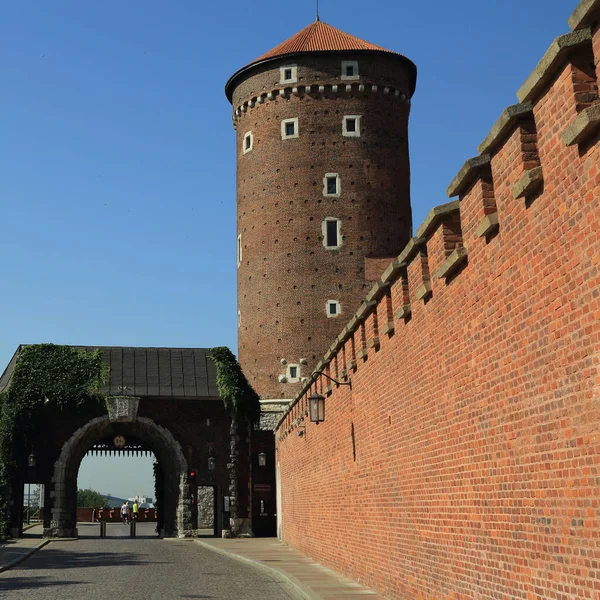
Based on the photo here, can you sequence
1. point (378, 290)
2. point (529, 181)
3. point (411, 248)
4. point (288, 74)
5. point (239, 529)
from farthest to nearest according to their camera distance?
point (288, 74), point (239, 529), point (378, 290), point (411, 248), point (529, 181)

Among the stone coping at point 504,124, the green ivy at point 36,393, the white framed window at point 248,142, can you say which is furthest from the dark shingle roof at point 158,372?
the stone coping at point 504,124

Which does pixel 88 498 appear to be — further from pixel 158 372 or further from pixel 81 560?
pixel 81 560

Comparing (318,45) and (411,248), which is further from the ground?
(318,45)

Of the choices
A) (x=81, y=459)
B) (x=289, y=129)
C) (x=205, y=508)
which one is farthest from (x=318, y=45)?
(x=205, y=508)

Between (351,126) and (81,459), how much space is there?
18.2 meters

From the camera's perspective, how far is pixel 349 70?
4056 cm

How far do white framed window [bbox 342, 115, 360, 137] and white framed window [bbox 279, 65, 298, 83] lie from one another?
2.94 m

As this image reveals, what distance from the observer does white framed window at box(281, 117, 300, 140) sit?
40.3 metres

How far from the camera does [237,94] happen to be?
142 feet

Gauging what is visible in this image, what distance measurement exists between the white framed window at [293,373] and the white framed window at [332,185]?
758cm

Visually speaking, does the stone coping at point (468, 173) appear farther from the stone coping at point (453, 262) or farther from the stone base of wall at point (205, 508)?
the stone base of wall at point (205, 508)

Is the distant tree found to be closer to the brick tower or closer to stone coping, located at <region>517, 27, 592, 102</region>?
the brick tower

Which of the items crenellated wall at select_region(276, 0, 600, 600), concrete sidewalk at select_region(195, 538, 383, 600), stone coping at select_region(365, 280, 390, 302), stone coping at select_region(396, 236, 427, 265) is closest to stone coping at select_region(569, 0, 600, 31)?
crenellated wall at select_region(276, 0, 600, 600)

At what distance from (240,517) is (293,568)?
17096mm
